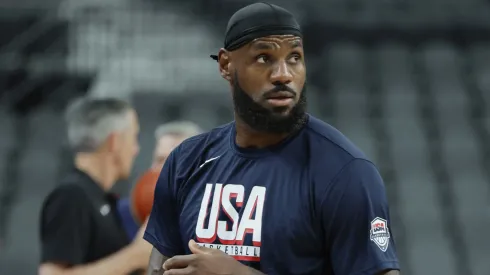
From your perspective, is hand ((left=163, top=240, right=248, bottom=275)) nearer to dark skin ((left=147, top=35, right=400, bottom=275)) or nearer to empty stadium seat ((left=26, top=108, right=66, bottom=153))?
dark skin ((left=147, top=35, right=400, bottom=275))

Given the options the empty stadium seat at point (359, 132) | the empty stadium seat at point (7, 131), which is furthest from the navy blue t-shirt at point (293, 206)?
the empty stadium seat at point (7, 131)

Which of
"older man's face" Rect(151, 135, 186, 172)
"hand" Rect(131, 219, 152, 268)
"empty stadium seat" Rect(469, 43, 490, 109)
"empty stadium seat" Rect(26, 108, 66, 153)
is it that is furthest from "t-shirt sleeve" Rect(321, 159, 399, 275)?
"empty stadium seat" Rect(469, 43, 490, 109)

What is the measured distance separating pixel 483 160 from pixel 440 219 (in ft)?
3.00

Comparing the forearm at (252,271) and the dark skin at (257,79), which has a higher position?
the dark skin at (257,79)

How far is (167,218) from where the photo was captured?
98.8 inches

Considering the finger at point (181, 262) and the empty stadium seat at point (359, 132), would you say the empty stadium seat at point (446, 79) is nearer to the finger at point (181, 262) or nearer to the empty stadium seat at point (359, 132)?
the empty stadium seat at point (359, 132)

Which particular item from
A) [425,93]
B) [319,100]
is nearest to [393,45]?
[425,93]

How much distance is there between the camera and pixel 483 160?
25.1ft

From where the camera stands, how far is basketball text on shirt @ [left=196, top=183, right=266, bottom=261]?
220 centimetres

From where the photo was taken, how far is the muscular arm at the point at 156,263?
8.21 ft

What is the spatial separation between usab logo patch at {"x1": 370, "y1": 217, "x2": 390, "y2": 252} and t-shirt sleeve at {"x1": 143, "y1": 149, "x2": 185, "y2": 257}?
64cm

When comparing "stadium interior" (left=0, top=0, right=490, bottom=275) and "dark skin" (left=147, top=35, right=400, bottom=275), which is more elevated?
"stadium interior" (left=0, top=0, right=490, bottom=275)

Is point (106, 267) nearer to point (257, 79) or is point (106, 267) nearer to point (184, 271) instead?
point (184, 271)

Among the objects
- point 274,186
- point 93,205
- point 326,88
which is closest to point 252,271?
point 274,186
